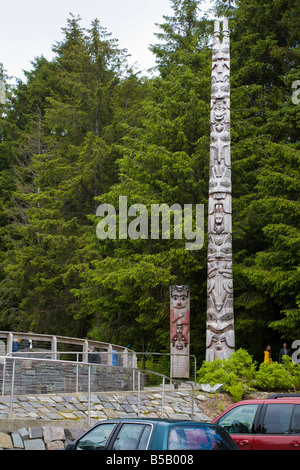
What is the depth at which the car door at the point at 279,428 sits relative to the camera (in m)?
9.16

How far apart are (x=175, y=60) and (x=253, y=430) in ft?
104

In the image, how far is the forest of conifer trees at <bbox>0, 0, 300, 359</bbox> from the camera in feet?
82.6

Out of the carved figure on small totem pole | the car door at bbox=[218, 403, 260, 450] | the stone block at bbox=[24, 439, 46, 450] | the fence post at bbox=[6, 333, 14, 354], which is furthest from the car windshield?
the carved figure on small totem pole

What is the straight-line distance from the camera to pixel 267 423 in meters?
9.62

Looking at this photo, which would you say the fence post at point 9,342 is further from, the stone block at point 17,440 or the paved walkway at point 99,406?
the stone block at point 17,440

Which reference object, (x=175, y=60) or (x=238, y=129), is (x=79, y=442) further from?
(x=175, y=60)

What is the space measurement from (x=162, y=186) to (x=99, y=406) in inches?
597

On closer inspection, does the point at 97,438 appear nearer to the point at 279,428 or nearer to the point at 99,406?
the point at 279,428

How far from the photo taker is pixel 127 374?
17.7 metres

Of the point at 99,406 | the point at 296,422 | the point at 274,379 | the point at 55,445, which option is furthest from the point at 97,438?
the point at 274,379

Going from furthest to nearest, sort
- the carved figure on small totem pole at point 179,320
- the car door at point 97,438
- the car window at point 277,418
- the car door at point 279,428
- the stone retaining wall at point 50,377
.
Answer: the carved figure on small totem pole at point 179,320 < the stone retaining wall at point 50,377 < the car window at point 277,418 < the car door at point 279,428 < the car door at point 97,438

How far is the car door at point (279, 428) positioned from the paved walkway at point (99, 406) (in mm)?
4216

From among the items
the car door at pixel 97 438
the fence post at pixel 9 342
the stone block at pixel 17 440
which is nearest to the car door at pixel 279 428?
the car door at pixel 97 438
